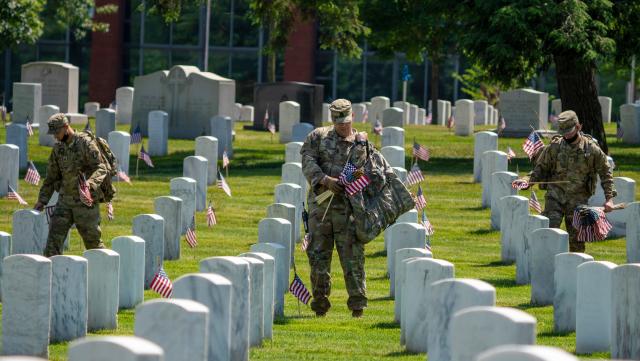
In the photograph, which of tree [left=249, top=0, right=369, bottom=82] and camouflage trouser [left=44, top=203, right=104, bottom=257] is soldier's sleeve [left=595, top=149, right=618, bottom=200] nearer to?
camouflage trouser [left=44, top=203, right=104, bottom=257]

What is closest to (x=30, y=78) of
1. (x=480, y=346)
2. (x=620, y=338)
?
(x=620, y=338)

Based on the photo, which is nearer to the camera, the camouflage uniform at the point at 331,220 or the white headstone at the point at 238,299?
the white headstone at the point at 238,299

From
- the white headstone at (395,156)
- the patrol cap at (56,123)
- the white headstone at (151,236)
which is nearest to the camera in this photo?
the patrol cap at (56,123)

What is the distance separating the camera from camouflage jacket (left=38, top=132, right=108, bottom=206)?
1398 centimetres

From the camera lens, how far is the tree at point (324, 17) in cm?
3326

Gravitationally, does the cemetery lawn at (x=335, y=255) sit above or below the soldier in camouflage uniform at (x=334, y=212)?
below

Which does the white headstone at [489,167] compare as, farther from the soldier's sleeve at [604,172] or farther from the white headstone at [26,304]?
the white headstone at [26,304]

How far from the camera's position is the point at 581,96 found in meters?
28.1

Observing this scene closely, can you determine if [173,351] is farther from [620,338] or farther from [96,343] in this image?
[620,338]

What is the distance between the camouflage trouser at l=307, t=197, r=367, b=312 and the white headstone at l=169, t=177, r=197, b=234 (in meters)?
6.92

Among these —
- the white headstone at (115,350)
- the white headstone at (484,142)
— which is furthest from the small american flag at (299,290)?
the white headstone at (484,142)

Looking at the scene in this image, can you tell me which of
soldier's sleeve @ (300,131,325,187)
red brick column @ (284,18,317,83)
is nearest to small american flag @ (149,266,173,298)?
soldier's sleeve @ (300,131,325,187)

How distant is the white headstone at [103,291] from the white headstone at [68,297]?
81 centimetres

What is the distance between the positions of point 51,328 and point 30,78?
2962cm
